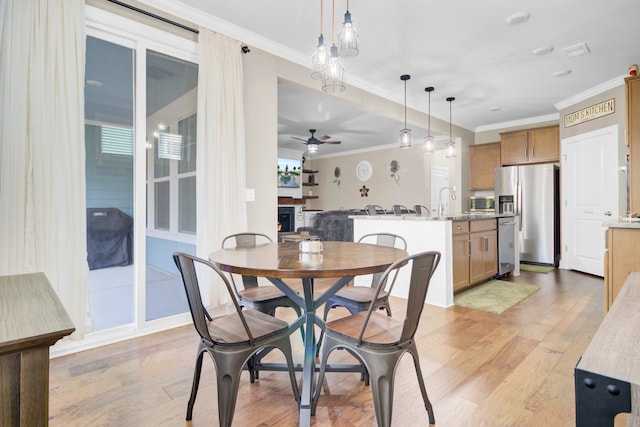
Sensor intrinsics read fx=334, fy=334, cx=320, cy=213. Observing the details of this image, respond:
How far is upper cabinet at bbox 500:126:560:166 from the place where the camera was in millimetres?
5836

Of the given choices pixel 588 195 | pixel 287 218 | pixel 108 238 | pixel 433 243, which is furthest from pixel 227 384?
pixel 287 218

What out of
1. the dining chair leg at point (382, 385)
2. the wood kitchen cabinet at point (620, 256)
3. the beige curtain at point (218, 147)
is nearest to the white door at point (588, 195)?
the wood kitchen cabinet at point (620, 256)

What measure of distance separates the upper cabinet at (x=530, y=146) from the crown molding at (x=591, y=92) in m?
0.49

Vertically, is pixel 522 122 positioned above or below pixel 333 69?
above

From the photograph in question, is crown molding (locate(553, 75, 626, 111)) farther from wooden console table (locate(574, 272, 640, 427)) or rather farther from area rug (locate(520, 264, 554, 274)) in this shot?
wooden console table (locate(574, 272, 640, 427))

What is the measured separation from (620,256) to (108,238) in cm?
376

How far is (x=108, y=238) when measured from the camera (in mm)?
2578

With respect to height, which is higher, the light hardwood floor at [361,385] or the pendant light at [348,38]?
the pendant light at [348,38]

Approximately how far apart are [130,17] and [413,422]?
10.8 ft

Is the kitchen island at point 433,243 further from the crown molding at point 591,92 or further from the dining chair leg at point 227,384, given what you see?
the crown molding at point 591,92

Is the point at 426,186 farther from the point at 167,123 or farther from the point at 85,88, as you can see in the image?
the point at 85,88

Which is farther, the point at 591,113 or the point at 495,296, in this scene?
the point at 591,113

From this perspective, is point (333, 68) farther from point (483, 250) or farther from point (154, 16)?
point (483, 250)

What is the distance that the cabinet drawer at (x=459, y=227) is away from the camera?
355cm
